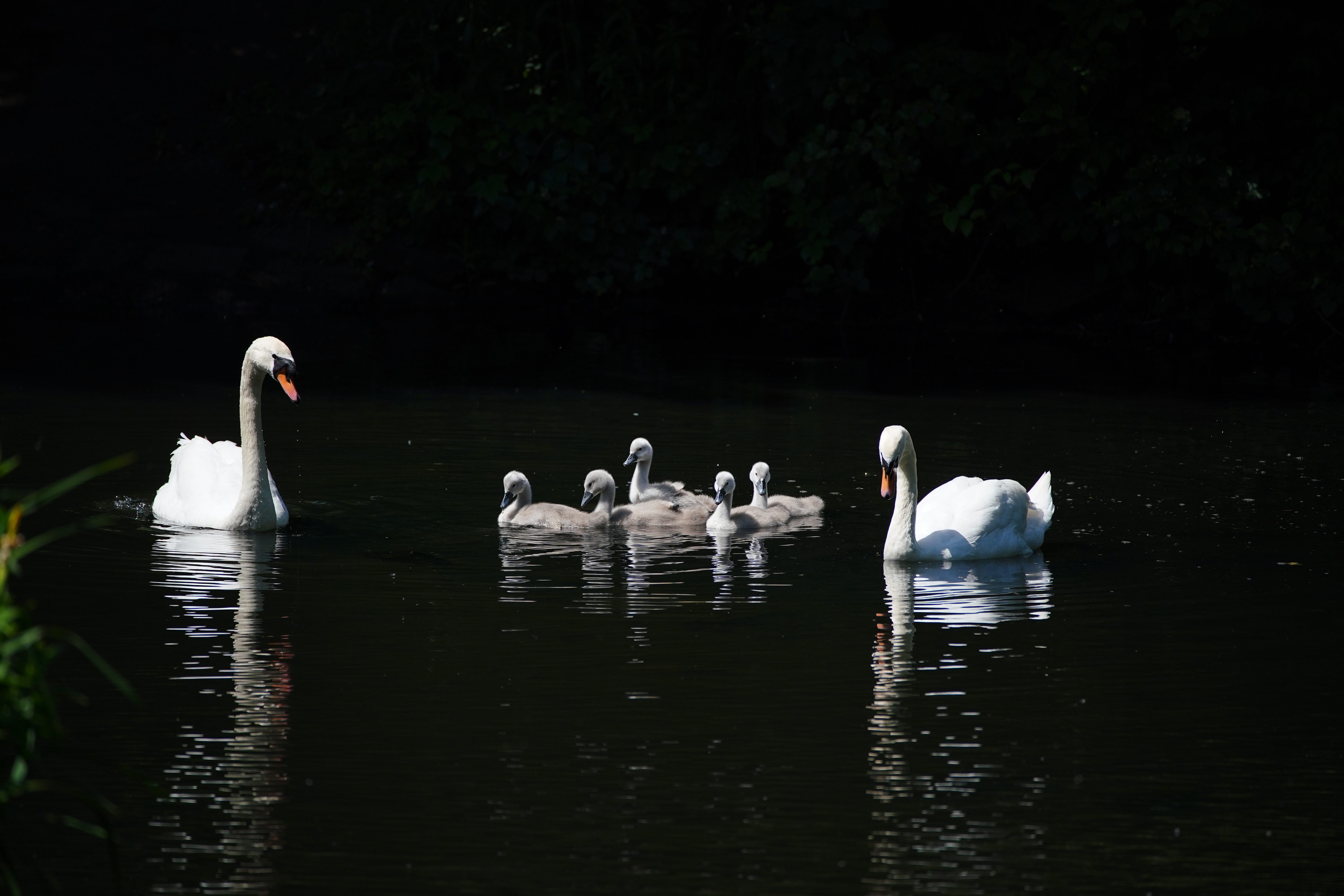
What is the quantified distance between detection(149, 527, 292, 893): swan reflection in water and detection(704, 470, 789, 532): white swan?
236cm

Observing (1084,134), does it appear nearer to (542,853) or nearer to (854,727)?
(854,727)

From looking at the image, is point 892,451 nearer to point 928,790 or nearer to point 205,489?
point 928,790

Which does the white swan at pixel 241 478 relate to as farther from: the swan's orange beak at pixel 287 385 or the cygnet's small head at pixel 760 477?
the cygnet's small head at pixel 760 477

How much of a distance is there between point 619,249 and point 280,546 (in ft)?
36.6

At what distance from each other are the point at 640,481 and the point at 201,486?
254 centimetres

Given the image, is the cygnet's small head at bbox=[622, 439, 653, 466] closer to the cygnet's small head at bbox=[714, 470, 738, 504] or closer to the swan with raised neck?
the cygnet's small head at bbox=[714, 470, 738, 504]

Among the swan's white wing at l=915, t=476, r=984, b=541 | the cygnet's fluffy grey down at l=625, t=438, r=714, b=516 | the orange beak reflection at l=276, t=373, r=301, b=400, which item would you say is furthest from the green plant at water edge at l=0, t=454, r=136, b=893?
the cygnet's fluffy grey down at l=625, t=438, r=714, b=516

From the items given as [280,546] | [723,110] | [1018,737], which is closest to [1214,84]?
[723,110]

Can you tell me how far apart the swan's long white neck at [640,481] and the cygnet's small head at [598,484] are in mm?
524

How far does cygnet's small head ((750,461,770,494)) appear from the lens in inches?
401

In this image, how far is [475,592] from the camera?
27.2 ft

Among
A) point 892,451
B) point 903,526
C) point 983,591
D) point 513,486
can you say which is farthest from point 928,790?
point 513,486

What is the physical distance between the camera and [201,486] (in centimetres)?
993

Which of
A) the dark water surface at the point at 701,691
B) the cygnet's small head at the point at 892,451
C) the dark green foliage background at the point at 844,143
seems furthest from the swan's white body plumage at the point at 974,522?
the dark green foliage background at the point at 844,143
